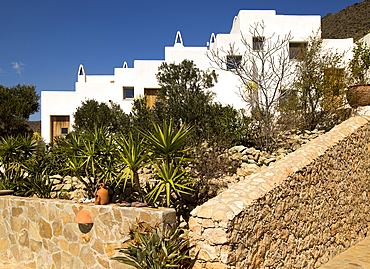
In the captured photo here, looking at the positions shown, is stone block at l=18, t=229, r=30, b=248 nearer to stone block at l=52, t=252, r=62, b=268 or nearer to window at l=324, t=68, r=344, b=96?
stone block at l=52, t=252, r=62, b=268

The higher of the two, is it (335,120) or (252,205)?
(335,120)

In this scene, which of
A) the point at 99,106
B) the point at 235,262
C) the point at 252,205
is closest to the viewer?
the point at 235,262

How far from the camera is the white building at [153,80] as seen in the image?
16.3 metres

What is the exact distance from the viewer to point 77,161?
6.93 meters

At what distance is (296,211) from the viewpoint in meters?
5.11

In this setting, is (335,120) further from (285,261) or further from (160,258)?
(160,258)

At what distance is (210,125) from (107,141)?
3612mm

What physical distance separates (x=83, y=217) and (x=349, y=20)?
44.4 meters

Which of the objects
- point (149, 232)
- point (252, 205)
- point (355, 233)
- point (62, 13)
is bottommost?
point (355, 233)

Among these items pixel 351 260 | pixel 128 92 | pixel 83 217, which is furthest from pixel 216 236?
pixel 128 92

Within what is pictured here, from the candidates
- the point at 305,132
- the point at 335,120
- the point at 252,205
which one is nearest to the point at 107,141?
the point at 252,205

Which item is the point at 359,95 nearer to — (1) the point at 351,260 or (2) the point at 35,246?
(1) the point at 351,260

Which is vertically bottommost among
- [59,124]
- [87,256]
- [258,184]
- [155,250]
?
[87,256]

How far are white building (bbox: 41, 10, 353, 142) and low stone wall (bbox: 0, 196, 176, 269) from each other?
11.4 metres
